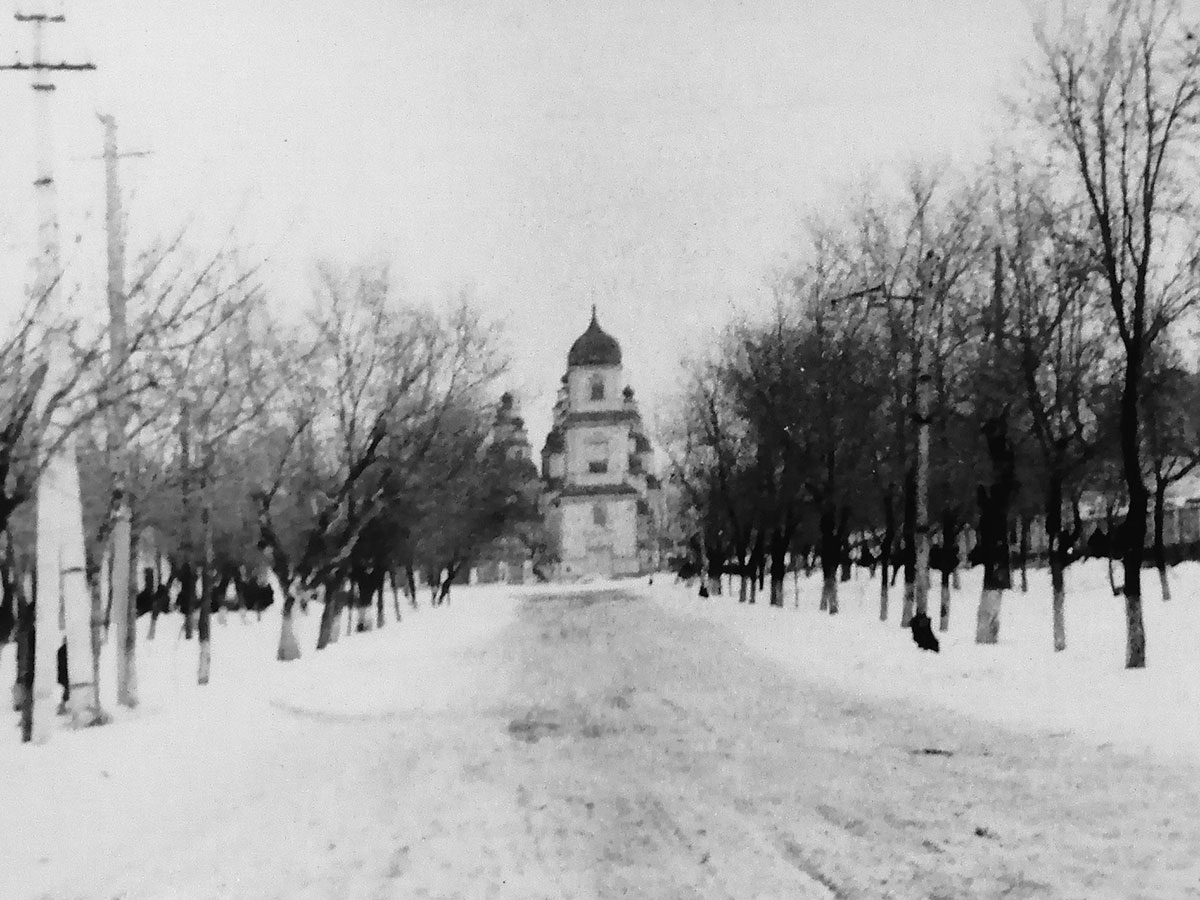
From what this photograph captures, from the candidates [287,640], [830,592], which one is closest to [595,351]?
[830,592]

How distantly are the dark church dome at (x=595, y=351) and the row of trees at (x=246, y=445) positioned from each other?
188 ft

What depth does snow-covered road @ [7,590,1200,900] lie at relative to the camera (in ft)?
26.3

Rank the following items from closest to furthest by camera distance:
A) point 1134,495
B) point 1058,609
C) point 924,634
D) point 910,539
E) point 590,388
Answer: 1. point 1134,495
2. point 924,634
3. point 1058,609
4. point 910,539
5. point 590,388

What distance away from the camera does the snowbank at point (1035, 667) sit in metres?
15.1

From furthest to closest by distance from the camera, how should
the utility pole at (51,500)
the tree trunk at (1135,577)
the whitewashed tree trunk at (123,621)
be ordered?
the tree trunk at (1135,577)
the whitewashed tree trunk at (123,621)
the utility pole at (51,500)

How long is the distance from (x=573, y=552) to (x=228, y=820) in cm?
9965

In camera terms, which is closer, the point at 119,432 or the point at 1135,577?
the point at 119,432

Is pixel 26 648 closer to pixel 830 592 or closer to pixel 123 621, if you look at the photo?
pixel 123 621

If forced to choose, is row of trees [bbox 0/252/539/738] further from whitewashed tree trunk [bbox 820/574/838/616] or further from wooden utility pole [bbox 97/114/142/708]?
whitewashed tree trunk [bbox 820/574/838/616]

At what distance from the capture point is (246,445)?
Result: 89.2 ft

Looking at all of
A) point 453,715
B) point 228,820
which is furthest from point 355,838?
point 453,715

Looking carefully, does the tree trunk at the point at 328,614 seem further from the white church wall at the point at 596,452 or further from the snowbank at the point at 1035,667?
the white church wall at the point at 596,452

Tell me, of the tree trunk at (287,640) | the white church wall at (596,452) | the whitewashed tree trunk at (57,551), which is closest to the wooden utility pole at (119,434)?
the whitewashed tree trunk at (57,551)

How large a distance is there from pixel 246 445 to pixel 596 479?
3305 inches
